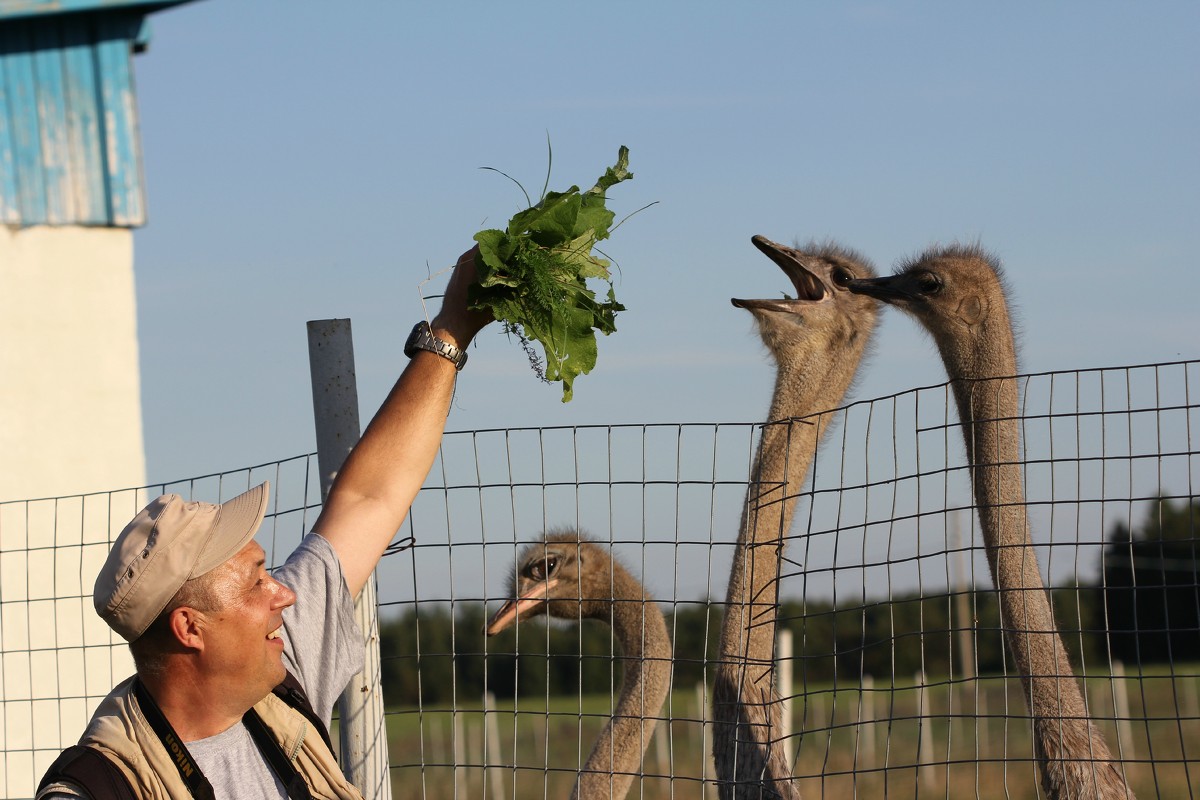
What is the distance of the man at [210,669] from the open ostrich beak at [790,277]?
135 inches

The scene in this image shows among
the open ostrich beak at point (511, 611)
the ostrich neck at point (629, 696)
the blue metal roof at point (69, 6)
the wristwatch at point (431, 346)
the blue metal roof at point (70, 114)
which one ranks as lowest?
the ostrich neck at point (629, 696)

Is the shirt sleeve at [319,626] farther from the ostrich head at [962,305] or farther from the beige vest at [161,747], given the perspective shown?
the ostrich head at [962,305]

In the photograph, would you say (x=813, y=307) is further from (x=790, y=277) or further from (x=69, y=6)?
(x=69, y=6)

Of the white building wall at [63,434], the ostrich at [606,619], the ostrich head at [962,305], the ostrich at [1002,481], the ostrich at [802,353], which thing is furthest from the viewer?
the white building wall at [63,434]

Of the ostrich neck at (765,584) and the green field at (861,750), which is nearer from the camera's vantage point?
the ostrich neck at (765,584)

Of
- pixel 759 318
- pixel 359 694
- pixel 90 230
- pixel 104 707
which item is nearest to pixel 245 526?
pixel 104 707

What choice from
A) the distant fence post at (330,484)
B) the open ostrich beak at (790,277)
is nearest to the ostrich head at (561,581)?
the open ostrich beak at (790,277)

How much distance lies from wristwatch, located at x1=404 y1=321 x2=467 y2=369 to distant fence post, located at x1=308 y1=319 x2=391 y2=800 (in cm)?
69

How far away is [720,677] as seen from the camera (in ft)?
17.3

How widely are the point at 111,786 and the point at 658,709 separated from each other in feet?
13.7

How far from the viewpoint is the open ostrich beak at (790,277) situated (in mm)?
6113

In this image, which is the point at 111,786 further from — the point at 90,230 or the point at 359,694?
the point at 90,230

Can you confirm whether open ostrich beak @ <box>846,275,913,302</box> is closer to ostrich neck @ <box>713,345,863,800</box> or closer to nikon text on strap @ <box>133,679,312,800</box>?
ostrich neck @ <box>713,345,863,800</box>

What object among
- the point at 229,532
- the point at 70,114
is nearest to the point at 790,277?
the point at 229,532
